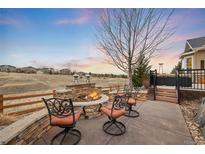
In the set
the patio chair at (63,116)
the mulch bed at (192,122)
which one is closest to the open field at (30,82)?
the patio chair at (63,116)

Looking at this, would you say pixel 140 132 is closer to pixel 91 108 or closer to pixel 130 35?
pixel 91 108

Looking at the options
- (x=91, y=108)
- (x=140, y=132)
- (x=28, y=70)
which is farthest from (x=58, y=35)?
(x=140, y=132)

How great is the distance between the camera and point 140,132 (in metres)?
2.25

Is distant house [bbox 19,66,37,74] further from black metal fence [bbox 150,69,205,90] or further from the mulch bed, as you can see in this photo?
black metal fence [bbox 150,69,205,90]

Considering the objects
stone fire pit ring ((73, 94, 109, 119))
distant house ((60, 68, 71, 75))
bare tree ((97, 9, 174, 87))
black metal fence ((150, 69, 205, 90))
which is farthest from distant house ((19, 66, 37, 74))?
black metal fence ((150, 69, 205, 90))

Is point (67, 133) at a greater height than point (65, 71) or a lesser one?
lesser

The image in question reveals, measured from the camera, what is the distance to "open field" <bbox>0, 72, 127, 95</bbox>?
9.46 ft

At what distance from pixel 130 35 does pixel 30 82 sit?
10.2ft

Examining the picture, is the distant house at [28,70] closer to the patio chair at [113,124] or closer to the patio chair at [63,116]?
the patio chair at [63,116]

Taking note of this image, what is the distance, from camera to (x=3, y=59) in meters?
2.72

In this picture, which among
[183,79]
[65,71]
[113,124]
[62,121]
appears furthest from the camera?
[183,79]

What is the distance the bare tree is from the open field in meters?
1.51
